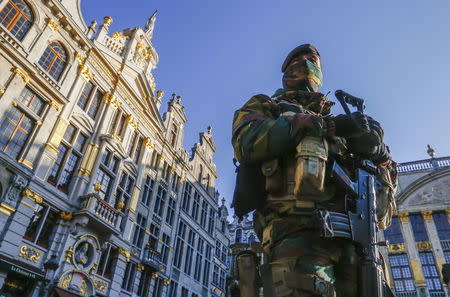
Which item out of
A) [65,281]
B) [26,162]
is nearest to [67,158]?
[26,162]

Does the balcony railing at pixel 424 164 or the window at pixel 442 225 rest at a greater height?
the balcony railing at pixel 424 164

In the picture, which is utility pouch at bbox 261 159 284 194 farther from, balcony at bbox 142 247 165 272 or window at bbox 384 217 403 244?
window at bbox 384 217 403 244

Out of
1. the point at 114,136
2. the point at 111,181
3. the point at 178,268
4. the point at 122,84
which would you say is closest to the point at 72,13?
the point at 122,84

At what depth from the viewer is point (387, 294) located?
222cm

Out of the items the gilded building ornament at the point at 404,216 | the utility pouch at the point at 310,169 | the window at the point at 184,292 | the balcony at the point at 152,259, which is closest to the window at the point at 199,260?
the window at the point at 184,292

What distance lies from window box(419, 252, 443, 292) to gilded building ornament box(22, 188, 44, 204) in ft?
71.1

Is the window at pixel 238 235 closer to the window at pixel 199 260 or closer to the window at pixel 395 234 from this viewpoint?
the window at pixel 199 260

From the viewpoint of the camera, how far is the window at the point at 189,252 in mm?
24684

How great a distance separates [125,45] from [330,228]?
22.8 metres

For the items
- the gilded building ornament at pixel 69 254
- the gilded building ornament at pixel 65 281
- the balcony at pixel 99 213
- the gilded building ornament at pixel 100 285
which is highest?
the balcony at pixel 99 213

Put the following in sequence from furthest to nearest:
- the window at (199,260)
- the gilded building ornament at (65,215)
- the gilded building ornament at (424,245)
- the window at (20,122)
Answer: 1. the window at (199,260)
2. the gilded building ornament at (424,245)
3. the gilded building ornament at (65,215)
4. the window at (20,122)

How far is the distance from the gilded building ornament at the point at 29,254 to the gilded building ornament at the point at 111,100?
29.1 ft

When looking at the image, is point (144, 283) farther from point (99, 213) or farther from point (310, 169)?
point (310, 169)

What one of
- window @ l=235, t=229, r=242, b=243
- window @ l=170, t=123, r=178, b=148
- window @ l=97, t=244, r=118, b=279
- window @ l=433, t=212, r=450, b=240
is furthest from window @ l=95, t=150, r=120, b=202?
window @ l=235, t=229, r=242, b=243
